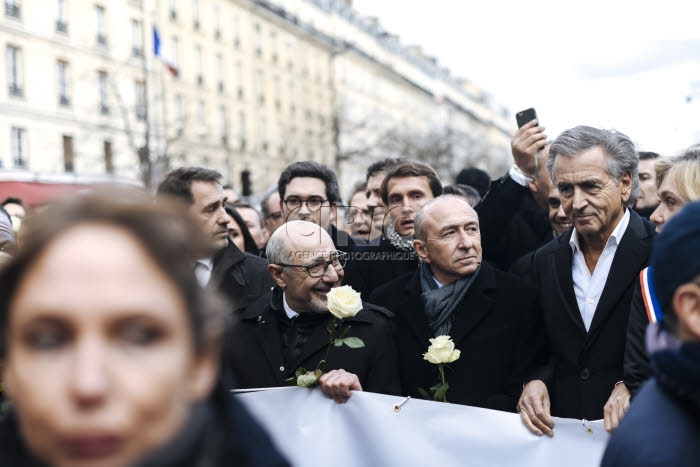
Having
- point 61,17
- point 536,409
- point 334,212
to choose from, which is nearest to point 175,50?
point 61,17

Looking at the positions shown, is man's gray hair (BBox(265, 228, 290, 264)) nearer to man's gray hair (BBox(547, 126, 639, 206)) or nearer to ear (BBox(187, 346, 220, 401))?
man's gray hair (BBox(547, 126, 639, 206))

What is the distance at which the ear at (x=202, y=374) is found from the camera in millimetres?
1374

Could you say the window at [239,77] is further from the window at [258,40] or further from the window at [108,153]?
the window at [108,153]

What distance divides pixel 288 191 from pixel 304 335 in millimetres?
2373


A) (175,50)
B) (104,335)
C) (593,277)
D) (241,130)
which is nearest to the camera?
(104,335)

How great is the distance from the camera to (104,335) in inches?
50.2

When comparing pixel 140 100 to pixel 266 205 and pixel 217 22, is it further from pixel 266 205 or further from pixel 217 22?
pixel 266 205

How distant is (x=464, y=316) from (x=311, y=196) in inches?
Result: 95.4

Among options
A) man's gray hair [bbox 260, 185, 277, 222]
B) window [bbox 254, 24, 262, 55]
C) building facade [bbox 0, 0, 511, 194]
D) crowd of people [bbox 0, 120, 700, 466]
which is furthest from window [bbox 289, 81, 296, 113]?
man's gray hair [bbox 260, 185, 277, 222]

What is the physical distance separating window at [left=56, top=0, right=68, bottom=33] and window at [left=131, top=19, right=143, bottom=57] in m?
4.73

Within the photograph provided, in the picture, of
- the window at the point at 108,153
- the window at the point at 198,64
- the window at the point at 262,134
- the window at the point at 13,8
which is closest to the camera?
the window at the point at 13,8

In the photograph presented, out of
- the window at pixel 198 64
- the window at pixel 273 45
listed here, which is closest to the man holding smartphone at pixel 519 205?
the window at pixel 198 64

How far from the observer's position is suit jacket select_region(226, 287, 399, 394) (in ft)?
13.4

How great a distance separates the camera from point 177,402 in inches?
52.4
